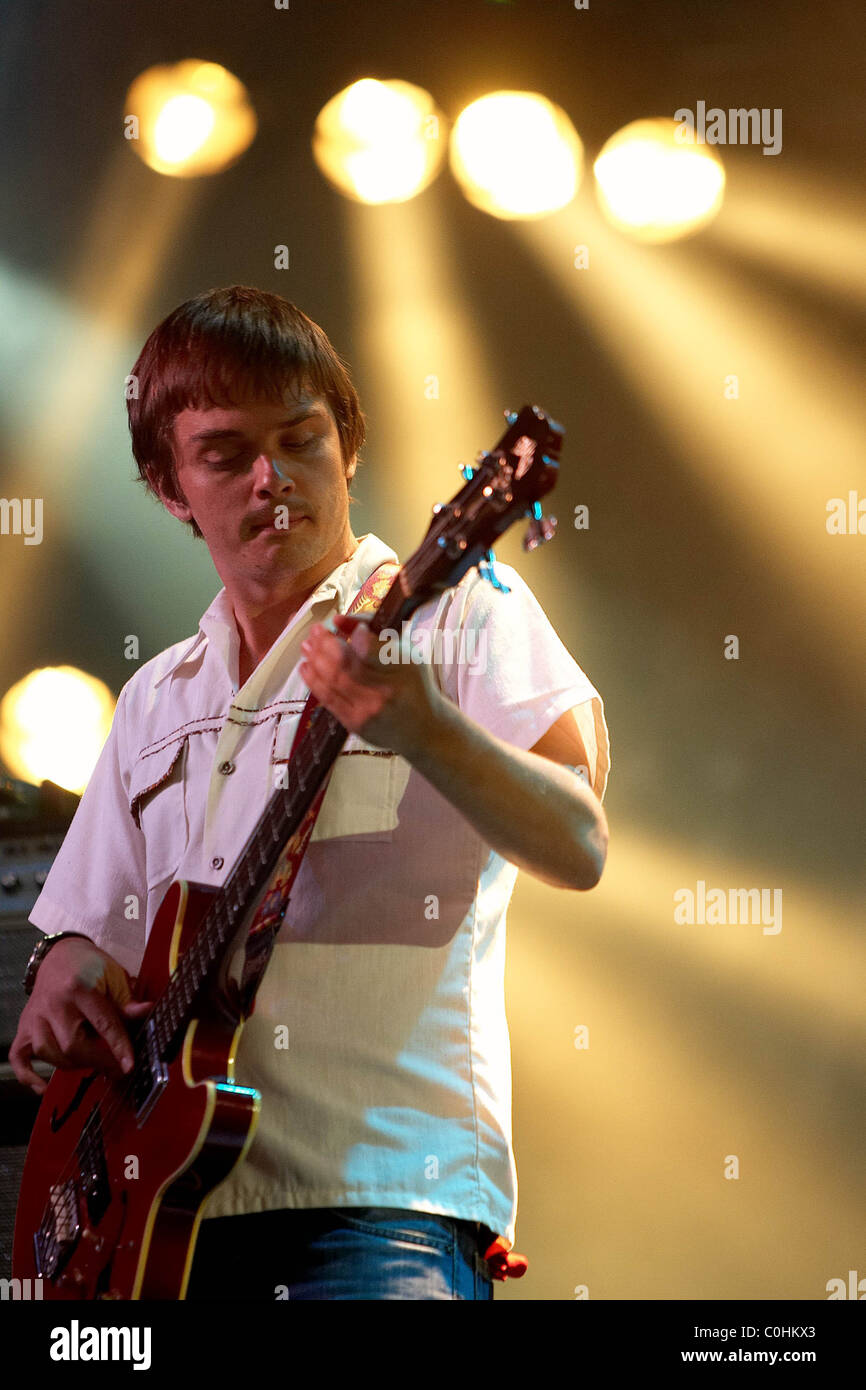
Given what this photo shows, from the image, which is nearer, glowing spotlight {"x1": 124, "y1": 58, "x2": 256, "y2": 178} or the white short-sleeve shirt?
the white short-sleeve shirt

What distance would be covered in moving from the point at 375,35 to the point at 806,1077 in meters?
2.29

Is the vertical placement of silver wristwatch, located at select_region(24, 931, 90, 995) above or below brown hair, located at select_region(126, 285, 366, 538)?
below

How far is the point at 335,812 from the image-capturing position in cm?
164

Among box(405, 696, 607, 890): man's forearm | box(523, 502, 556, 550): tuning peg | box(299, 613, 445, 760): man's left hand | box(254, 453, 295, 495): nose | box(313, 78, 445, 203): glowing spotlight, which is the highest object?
box(313, 78, 445, 203): glowing spotlight

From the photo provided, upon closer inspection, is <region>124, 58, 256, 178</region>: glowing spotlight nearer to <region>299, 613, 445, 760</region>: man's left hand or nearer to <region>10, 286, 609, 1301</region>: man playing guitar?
<region>10, 286, 609, 1301</region>: man playing guitar

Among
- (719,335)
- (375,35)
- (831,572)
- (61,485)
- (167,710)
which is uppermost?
(375,35)

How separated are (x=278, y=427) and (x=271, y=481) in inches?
4.2

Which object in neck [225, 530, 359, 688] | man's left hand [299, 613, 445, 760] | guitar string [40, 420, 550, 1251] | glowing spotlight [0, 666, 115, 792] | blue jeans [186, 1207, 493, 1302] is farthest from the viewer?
glowing spotlight [0, 666, 115, 792]

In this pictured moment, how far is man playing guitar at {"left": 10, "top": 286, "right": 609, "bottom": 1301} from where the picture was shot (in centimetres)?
144

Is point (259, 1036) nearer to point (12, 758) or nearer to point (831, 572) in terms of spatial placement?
point (12, 758)

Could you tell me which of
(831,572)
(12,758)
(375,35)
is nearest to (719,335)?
(831,572)

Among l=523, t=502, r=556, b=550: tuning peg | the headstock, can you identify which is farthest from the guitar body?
l=523, t=502, r=556, b=550: tuning peg

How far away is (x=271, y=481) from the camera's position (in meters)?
1.80

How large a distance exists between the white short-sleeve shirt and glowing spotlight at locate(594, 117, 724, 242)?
1.18 m
